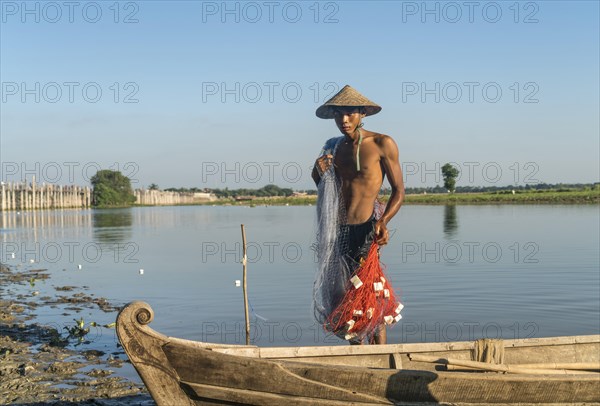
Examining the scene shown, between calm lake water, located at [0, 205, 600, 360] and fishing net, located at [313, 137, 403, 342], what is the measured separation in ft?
2.41

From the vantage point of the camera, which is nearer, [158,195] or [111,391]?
[111,391]

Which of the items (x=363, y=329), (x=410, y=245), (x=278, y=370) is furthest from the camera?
(x=410, y=245)

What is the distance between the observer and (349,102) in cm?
568

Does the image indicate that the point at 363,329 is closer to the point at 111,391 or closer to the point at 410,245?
the point at 111,391

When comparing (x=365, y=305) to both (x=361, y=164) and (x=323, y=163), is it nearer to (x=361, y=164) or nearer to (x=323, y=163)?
(x=361, y=164)

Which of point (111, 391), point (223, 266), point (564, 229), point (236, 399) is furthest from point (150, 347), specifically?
point (564, 229)

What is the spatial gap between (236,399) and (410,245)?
1991 centimetres

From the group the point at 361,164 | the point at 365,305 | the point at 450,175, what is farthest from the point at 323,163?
the point at 450,175

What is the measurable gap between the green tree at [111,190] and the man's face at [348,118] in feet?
266

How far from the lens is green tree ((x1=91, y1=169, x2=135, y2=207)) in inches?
3287

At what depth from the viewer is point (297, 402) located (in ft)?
14.2

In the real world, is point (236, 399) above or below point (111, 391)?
above

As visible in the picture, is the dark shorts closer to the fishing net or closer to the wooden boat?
the fishing net

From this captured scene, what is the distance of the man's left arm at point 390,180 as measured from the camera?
18.3 feet
